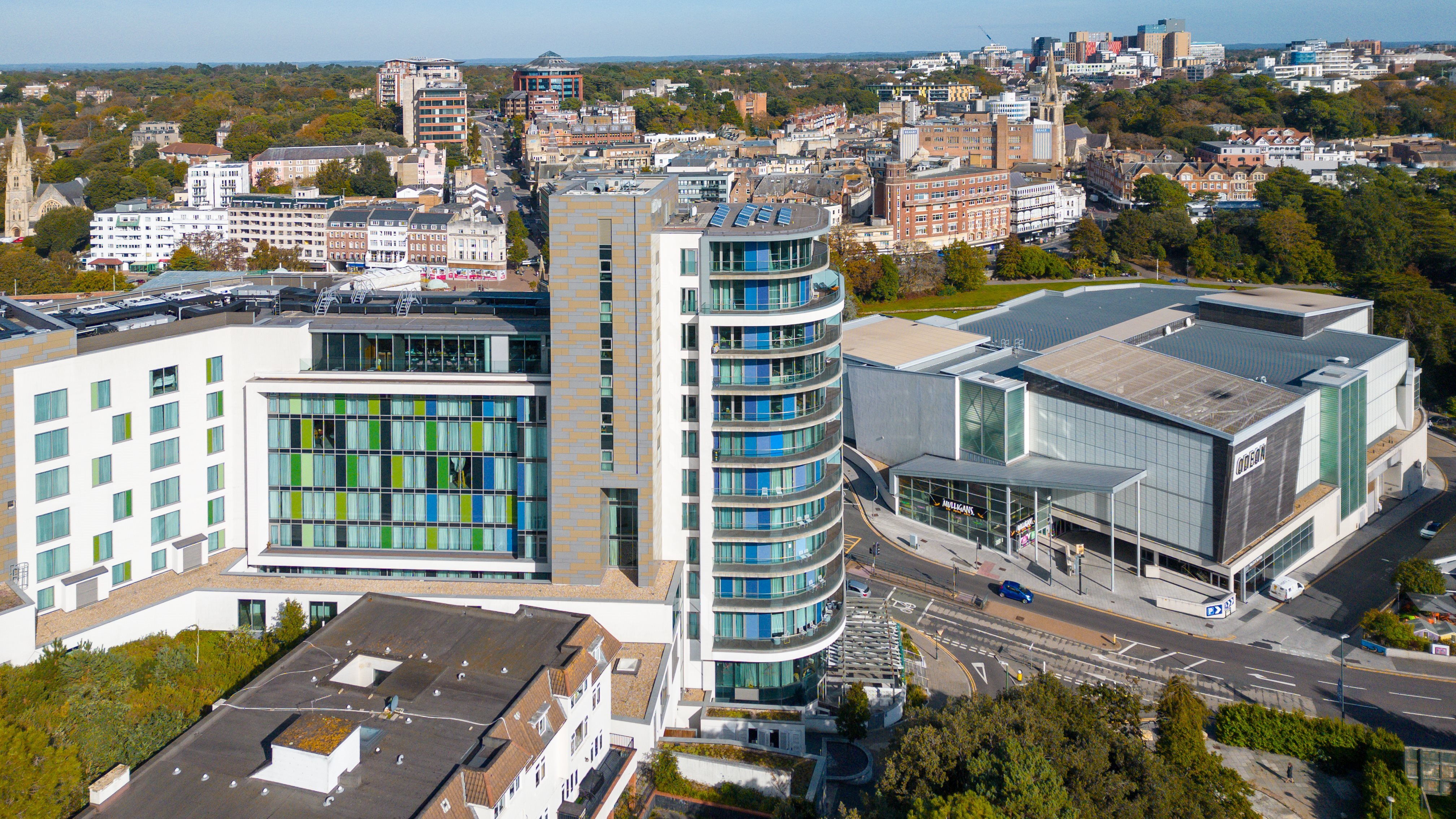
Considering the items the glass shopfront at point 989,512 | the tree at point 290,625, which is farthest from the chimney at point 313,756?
the glass shopfront at point 989,512

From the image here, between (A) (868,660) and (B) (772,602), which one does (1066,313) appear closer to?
(A) (868,660)

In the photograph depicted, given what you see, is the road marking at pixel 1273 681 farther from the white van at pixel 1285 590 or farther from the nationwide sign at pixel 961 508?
the nationwide sign at pixel 961 508

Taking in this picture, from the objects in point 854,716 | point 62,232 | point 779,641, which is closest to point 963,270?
point 779,641

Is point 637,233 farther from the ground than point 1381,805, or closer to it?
farther from the ground

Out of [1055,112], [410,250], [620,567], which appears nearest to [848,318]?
[410,250]

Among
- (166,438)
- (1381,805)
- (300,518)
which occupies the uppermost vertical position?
(166,438)

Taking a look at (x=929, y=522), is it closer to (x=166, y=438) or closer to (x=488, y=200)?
(x=166, y=438)
